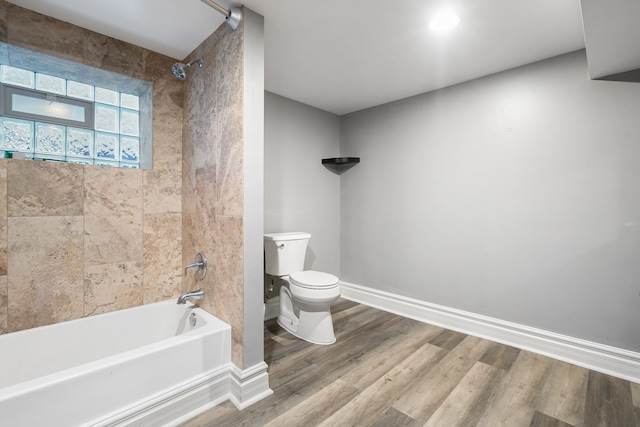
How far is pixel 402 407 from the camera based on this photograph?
64.9 inches

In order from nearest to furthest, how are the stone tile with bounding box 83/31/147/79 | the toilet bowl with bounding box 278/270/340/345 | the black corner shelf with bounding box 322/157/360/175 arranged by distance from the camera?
the stone tile with bounding box 83/31/147/79, the toilet bowl with bounding box 278/270/340/345, the black corner shelf with bounding box 322/157/360/175

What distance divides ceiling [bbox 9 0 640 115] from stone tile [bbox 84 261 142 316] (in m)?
1.53

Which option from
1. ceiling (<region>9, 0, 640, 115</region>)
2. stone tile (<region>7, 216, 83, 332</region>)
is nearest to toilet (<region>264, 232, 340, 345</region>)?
stone tile (<region>7, 216, 83, 332</region>)

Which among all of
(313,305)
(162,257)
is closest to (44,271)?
(162,257)

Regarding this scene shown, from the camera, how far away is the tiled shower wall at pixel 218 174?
68.1 inches

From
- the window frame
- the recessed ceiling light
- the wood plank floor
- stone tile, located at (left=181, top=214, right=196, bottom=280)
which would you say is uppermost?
the recessed ceiling light

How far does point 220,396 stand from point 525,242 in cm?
245

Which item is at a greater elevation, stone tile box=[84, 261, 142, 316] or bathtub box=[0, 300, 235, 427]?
stone tile box=[84, 261, 142, 316]

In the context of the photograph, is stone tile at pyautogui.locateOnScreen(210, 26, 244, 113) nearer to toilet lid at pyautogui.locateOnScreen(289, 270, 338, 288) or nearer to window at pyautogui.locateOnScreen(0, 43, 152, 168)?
window at pyautogui.locateOnScreen(0, 43, 152, 168)

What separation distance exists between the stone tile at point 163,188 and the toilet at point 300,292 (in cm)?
81

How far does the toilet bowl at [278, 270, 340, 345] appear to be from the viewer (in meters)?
2.33

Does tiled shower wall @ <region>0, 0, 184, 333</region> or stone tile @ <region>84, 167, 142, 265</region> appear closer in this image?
tiled shower wall @ <region>0, 0, 184, 333</region>

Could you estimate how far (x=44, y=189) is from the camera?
176 cm

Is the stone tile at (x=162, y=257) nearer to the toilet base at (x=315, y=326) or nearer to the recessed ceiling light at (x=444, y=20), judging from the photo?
the toilet base at (x=315, y=326)
